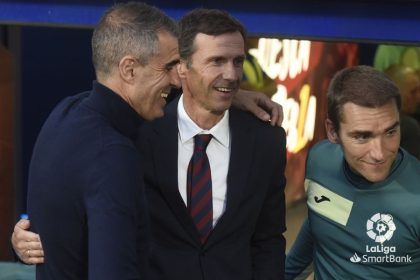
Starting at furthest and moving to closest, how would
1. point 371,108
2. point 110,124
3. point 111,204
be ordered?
point 371,108 < point 110,124 < point 111,204

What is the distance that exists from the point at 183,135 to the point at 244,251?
424 mm

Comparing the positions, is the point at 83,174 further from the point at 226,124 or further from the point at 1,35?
the point at 1,35

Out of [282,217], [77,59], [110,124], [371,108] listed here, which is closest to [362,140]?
[371,108]

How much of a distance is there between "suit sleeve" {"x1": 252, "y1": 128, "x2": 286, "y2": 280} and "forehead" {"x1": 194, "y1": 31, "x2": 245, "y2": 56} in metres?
0.30

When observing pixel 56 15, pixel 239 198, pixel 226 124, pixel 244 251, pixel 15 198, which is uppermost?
pixel 56 15

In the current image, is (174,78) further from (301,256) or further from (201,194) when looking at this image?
(301,256)

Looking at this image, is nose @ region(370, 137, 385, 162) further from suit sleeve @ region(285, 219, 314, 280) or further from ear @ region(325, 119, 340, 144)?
suit sleeve @ region(285, 219, 314, 280)

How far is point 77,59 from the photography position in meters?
4.41

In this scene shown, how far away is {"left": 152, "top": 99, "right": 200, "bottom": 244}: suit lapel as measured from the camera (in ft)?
9.39

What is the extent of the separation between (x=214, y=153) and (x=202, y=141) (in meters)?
0.06

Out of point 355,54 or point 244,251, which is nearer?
point 244,251

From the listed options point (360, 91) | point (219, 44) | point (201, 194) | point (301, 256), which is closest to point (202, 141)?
point (201, 194)

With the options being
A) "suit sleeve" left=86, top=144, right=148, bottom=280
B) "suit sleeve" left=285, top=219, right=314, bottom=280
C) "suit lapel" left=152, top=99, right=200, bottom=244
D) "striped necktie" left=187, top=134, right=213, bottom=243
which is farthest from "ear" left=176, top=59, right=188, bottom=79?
"suit sleeve" left=86, top=144, right=148, bottom=280

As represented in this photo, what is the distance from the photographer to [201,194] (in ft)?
9.54
